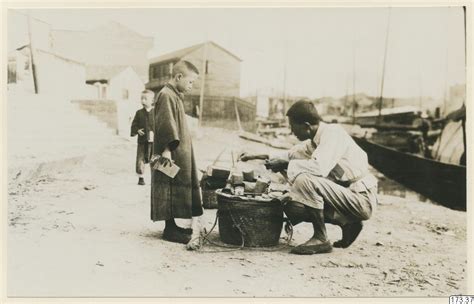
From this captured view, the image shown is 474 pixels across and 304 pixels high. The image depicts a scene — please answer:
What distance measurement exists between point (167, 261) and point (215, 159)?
6.50 feet

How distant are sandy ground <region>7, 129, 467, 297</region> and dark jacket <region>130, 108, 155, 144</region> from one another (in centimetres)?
83

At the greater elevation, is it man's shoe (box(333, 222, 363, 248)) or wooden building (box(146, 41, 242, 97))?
wooden building (box(146, 41, 242, 97))

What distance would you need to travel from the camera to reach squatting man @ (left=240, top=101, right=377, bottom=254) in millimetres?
3754

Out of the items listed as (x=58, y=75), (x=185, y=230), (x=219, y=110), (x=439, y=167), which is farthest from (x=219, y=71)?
(x=439, y=167)

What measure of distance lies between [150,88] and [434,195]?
4.43 meters

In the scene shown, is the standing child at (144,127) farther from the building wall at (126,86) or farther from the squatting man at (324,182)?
the squatting man at (324,182)

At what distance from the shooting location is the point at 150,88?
216 inches

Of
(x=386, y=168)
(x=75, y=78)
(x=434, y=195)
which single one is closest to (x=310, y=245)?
(x=75, y=78)

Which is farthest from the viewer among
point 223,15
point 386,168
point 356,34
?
point 386,168

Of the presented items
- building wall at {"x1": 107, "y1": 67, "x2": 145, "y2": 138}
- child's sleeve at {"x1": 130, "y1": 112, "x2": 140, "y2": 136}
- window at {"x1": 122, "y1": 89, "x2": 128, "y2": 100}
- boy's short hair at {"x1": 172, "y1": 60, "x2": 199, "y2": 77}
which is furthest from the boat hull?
window at {"x1": 122, "y1": 89, "x2": 128, "y2": 100}

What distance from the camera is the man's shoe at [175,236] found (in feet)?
12.8

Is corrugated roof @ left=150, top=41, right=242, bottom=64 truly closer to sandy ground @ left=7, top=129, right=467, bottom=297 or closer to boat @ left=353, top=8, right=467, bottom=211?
sandy ground @ left=7, top=129, right=467, bottom=297

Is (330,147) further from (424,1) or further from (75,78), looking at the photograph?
(75,78)

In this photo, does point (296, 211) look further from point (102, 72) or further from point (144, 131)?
point (102, 72)
